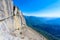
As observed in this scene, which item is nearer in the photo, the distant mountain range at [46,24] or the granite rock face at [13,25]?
the granite rock face at [13,25]

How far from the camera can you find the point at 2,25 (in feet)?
13.6

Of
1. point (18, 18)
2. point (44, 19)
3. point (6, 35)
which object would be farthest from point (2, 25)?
point (44, 19)

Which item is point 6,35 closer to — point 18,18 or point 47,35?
point 18,18

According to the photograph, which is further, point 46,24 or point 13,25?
point 46,24

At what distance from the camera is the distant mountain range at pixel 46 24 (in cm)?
475

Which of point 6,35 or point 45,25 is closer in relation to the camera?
point 6,35

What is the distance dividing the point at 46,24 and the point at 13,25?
0.85 m

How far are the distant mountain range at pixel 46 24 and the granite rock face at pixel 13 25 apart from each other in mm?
138

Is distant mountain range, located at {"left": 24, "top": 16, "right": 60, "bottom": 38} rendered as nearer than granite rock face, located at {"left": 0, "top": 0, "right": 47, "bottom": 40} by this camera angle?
No

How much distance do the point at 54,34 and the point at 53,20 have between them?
0.33 m

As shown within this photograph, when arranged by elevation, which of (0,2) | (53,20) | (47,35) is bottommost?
(47,35)

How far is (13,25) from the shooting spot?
441cm

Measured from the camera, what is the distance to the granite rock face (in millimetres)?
4160

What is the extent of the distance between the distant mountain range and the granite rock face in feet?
0.45
